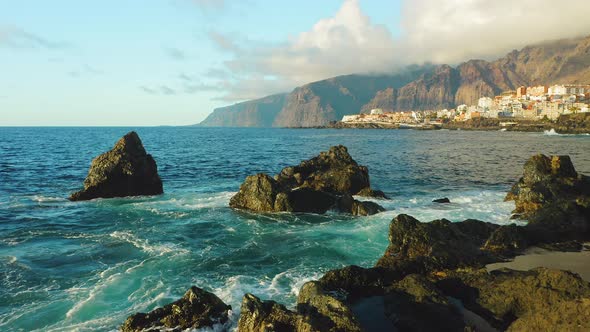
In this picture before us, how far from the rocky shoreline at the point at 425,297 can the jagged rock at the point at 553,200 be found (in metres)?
1.62

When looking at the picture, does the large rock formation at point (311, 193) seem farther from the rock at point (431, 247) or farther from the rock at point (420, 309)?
the rock at point (420, 309)

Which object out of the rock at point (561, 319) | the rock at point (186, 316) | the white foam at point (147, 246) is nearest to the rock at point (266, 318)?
the rock at point (186, 316)

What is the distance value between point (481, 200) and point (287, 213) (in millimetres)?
16989

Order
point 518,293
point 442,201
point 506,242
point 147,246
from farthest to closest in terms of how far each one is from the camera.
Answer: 1. point 442,201
2. point 147,246
3. point 506,242
4. point 518,293

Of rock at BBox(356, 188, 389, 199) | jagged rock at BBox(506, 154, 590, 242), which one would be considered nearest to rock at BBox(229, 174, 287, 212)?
rock at BBox(356, 188, 389, 199)

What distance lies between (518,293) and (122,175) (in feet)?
105

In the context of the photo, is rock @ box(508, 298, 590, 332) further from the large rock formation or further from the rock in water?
the rock in water

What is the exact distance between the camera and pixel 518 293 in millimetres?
12805

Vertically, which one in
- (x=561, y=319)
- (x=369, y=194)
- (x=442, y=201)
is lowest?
(x=442, y=201)

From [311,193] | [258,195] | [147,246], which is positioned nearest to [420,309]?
[147,246]

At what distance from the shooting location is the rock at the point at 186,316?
12.2m

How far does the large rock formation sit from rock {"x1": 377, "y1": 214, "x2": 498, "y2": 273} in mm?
9470

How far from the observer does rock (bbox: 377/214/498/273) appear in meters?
16.3

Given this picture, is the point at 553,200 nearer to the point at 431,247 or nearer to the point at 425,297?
the point at 431,247
